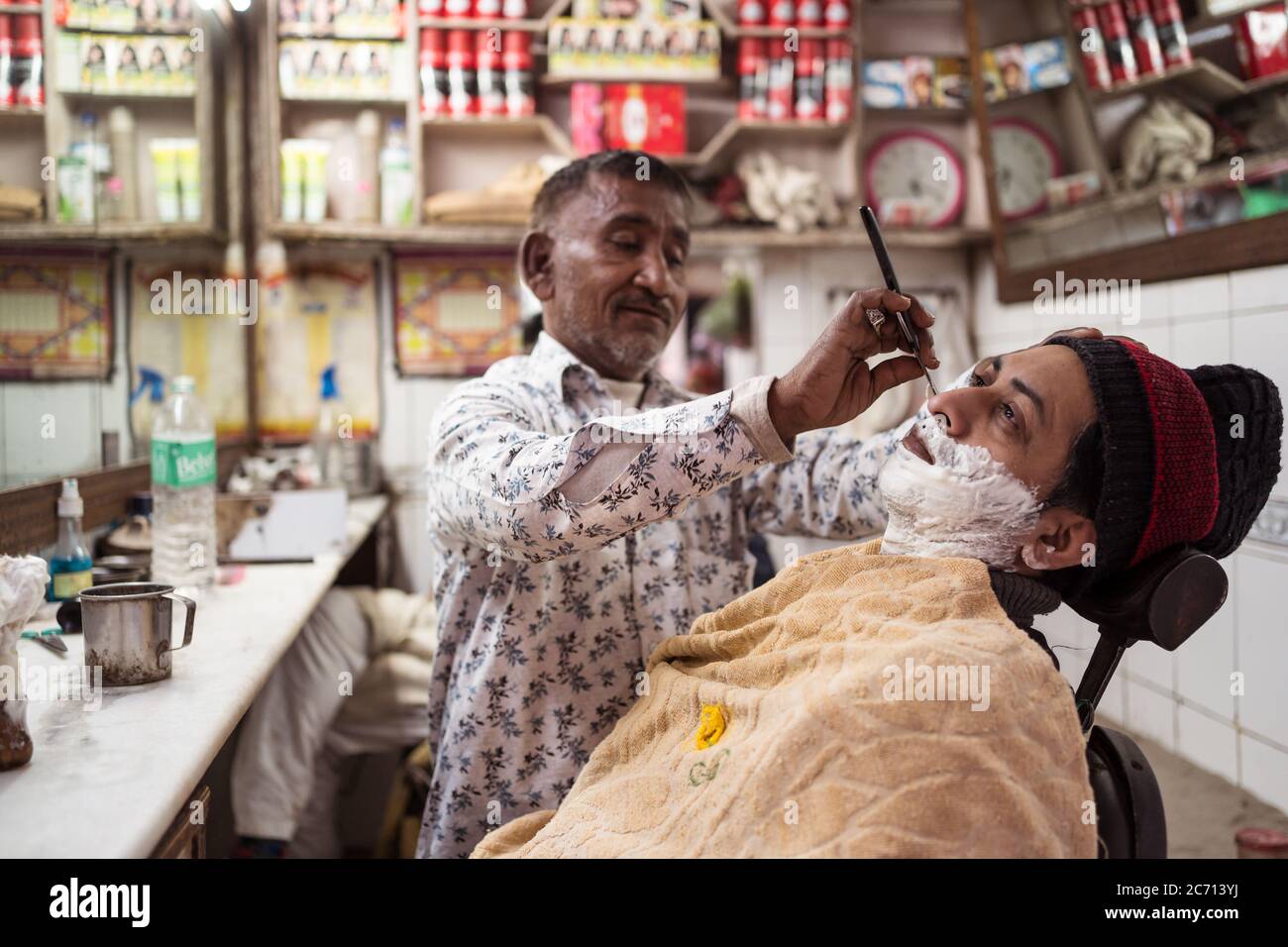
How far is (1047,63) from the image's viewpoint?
10.2 feet

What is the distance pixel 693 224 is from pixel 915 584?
3017 millimetres

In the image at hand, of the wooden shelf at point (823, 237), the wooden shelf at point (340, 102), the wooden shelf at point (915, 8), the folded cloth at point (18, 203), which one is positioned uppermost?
the wooden shelf at point (915, 8)

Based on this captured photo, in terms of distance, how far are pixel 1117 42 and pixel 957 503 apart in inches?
77.3

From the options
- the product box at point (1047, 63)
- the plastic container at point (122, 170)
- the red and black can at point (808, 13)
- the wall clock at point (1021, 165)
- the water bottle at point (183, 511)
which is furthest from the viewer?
the red and black can at point (808, 13)

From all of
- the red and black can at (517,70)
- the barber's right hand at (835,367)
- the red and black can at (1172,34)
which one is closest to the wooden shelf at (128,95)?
the red and black can at (517,70)

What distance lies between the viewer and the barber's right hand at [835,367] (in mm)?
1252

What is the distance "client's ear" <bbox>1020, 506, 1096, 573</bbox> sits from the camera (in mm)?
1225

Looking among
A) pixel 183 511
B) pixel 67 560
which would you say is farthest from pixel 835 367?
pixel 183 511

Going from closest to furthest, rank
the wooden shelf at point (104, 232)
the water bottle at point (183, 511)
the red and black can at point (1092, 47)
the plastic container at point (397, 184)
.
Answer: the wooden shelf at point (104, 232) → the water bottle at point (183, 511) → the red and black can at point (1092, 47) → the plastic container at point (397, 184)

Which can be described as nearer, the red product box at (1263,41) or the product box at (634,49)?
the red product box at (1263,41)

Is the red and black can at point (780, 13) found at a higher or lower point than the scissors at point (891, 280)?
higher

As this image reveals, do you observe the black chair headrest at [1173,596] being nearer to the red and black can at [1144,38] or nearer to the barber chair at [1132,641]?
the barber chair at [1132,641]

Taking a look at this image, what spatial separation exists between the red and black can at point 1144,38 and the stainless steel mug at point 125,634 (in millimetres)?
2470

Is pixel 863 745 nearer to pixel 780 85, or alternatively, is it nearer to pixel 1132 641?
pixel 1132 641
